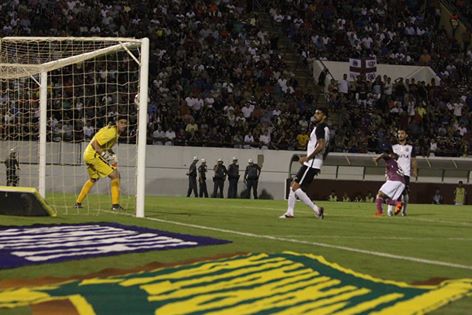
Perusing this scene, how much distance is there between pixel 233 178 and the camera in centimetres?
3734

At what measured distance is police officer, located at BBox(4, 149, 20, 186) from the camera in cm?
3005

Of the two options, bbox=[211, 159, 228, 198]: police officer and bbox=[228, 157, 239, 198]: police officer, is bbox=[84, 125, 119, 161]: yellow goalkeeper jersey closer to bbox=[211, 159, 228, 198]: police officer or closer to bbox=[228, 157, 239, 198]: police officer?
bbox=[211, 159, 228, 198]: police officer

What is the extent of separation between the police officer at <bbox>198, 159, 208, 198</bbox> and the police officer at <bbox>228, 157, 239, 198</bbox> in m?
0.97

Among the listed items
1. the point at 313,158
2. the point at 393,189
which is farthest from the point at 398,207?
the point at 313,158

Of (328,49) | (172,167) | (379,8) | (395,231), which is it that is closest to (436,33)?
(379,8)

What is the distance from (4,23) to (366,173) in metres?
15.6

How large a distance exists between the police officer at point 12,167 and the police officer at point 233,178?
31.6 feet

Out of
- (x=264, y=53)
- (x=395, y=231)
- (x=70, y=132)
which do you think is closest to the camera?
(x=395, y=231)

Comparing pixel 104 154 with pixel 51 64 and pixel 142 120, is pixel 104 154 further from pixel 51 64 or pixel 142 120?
pixel 51 64

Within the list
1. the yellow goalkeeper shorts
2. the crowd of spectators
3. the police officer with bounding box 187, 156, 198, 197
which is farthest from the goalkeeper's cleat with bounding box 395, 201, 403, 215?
the crowd of spectators

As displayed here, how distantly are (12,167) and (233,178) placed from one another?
999 cm

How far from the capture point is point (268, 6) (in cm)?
4581

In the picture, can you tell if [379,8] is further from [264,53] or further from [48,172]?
[48,172]

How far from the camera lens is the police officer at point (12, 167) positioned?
98.6 ft
